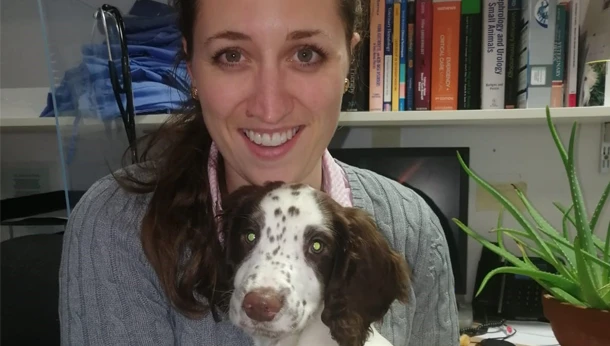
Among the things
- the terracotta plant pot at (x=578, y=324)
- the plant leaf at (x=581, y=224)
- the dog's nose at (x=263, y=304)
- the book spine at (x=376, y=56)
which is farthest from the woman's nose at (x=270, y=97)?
the book spine at (x=376, y=56)

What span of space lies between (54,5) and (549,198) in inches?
62.4

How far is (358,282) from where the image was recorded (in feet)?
2.20

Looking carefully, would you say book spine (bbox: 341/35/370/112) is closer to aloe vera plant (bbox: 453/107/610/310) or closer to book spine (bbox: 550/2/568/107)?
book spine (bbox: 550/2/568/107)

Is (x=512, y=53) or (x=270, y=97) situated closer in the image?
(x=270, y=97)

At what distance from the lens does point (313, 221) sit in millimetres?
657

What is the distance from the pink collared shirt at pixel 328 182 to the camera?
0.78 meters

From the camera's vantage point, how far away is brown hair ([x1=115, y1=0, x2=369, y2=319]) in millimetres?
731

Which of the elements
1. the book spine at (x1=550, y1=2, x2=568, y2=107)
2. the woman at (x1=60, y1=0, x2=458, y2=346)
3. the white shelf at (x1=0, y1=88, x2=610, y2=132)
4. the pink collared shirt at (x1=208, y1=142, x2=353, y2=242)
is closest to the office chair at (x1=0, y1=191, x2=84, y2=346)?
the white shelf at (x1=0, y1=88, x2=610, y2=132)

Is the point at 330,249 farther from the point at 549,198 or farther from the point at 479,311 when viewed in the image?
the point at 549,198

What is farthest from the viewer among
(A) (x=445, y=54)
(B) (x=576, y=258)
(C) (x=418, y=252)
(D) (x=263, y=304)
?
(A) (x=445, y=54)

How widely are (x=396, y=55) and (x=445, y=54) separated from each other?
0.46 ft

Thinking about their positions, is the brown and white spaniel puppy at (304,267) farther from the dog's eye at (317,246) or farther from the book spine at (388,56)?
the book spine at (388,56)

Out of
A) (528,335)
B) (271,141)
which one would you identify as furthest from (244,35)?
(528,335)

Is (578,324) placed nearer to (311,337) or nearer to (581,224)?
(581,224)
